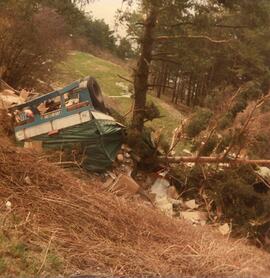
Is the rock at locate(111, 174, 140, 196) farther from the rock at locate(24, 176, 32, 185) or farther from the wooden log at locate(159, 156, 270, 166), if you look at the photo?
the rock at locate(24, 176, 32, 185)

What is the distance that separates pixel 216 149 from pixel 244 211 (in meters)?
1.91

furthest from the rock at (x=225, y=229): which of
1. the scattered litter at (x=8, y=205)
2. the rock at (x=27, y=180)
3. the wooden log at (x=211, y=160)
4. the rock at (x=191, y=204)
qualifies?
the scattered litter at (x=8, y=205)

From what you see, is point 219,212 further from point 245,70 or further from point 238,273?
point 245,70

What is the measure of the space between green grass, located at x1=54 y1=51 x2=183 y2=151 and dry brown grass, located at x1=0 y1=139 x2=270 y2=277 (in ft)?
45.4

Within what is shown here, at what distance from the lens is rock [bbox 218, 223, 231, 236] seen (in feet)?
32.7

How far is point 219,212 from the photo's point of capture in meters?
11.3

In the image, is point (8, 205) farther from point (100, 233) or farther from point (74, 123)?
point (74, 123)

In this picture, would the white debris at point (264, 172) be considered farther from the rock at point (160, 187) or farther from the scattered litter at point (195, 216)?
the rock at point (160, 187)

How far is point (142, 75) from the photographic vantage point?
40.2 ft

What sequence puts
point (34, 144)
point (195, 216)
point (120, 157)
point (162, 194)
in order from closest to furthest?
point (34, 144)
point (195, 216)
point (120, 157)
point (162, 194)

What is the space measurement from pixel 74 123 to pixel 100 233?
459 centimetres

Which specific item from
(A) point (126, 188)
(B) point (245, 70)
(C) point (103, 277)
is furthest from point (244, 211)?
(B) point (245, 70)

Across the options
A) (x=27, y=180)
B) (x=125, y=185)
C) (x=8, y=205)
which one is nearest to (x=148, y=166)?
(x=125, y=185)

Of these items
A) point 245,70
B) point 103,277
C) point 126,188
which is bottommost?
point 126,188
